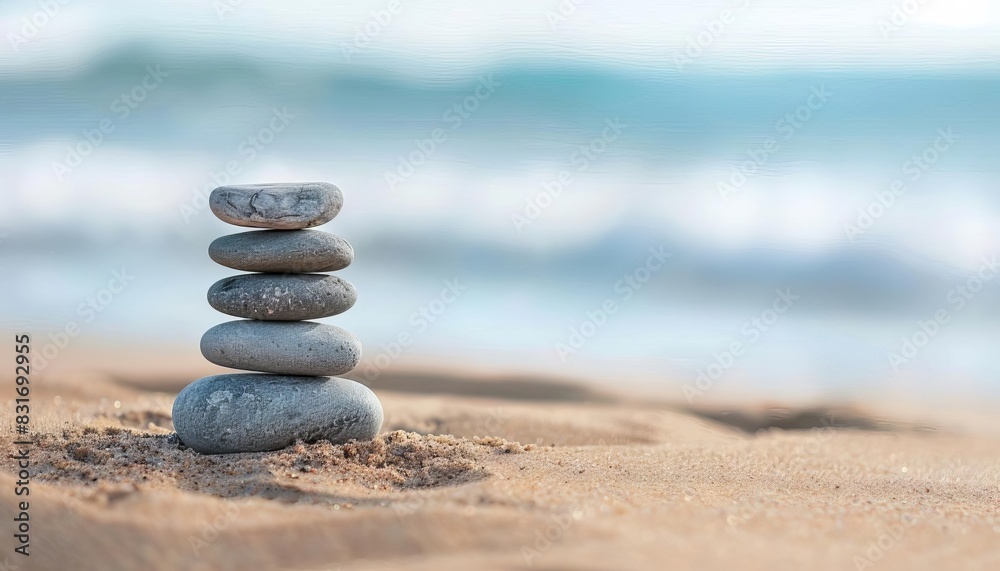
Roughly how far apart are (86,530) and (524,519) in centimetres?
251

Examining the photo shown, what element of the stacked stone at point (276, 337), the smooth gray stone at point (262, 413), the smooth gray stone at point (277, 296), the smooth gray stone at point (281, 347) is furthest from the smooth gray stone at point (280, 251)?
the smooth gray stone at point (262, 413)

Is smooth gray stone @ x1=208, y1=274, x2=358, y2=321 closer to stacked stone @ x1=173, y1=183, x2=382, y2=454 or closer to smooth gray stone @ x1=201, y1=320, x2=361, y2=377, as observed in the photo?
stacked stone @ x1=173, y1=183, x2=382, y2=454

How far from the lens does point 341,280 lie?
864cm

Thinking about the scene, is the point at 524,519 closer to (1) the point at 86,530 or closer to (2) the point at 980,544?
(1) the point at 86,530

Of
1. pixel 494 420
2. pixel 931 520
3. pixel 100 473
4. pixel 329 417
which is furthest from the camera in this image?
pixel 494 420

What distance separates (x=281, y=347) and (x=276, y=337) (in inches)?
4.4

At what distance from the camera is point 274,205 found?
8039mm

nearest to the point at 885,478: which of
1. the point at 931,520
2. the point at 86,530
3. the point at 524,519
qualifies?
the point at 931,520

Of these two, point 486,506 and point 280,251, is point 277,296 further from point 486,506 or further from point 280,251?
point 486,506

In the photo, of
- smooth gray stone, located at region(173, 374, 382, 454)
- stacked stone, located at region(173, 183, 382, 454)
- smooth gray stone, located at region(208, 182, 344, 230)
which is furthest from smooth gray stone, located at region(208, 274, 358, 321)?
smooth gray stone, located at region(173, 374, 382, 454)

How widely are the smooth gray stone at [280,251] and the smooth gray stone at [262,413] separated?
1.12 m

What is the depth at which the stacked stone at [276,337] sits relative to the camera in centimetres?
806

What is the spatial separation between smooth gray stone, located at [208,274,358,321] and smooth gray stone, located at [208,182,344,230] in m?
0.54

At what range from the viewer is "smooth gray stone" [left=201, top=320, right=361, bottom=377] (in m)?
8.23
